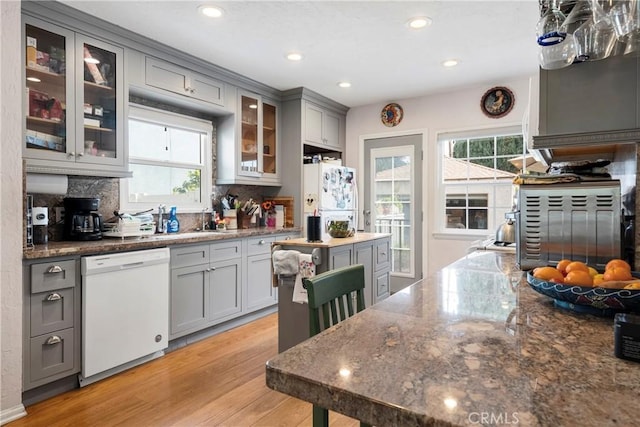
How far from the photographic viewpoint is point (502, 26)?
107 inches

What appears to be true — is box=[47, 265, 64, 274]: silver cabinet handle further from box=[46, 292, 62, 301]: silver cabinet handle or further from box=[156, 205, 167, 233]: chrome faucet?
box=[156, 205, 167, 233]: chrome faucet

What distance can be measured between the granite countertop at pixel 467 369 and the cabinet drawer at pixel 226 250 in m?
2.42

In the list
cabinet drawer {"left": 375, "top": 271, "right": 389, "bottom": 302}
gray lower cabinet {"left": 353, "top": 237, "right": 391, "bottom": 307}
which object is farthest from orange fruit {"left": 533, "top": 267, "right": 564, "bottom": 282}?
cabinet drawer {"left": 375, "top": 271, "right": 389, "bottom": 302}

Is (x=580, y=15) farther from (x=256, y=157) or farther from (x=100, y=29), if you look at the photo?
(x=256, y=157)

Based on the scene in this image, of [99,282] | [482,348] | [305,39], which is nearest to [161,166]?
[99,282]

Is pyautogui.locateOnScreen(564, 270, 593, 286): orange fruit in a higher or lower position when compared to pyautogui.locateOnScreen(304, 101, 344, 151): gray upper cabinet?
lower

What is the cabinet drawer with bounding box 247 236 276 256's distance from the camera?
11.7ft

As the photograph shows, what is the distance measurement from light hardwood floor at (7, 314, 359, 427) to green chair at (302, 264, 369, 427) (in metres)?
0.99

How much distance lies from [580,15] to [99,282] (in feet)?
9.01

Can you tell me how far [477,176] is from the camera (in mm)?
4285

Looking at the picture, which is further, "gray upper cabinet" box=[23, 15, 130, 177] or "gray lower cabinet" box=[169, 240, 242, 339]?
"gray lower cabinet" box=[169, 240, 242, 339]

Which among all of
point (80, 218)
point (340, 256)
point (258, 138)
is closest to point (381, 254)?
point (340, 256)

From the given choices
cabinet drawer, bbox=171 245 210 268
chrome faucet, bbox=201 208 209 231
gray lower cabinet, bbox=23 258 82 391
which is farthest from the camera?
chrome faucet, bbox=201 208 209 231
